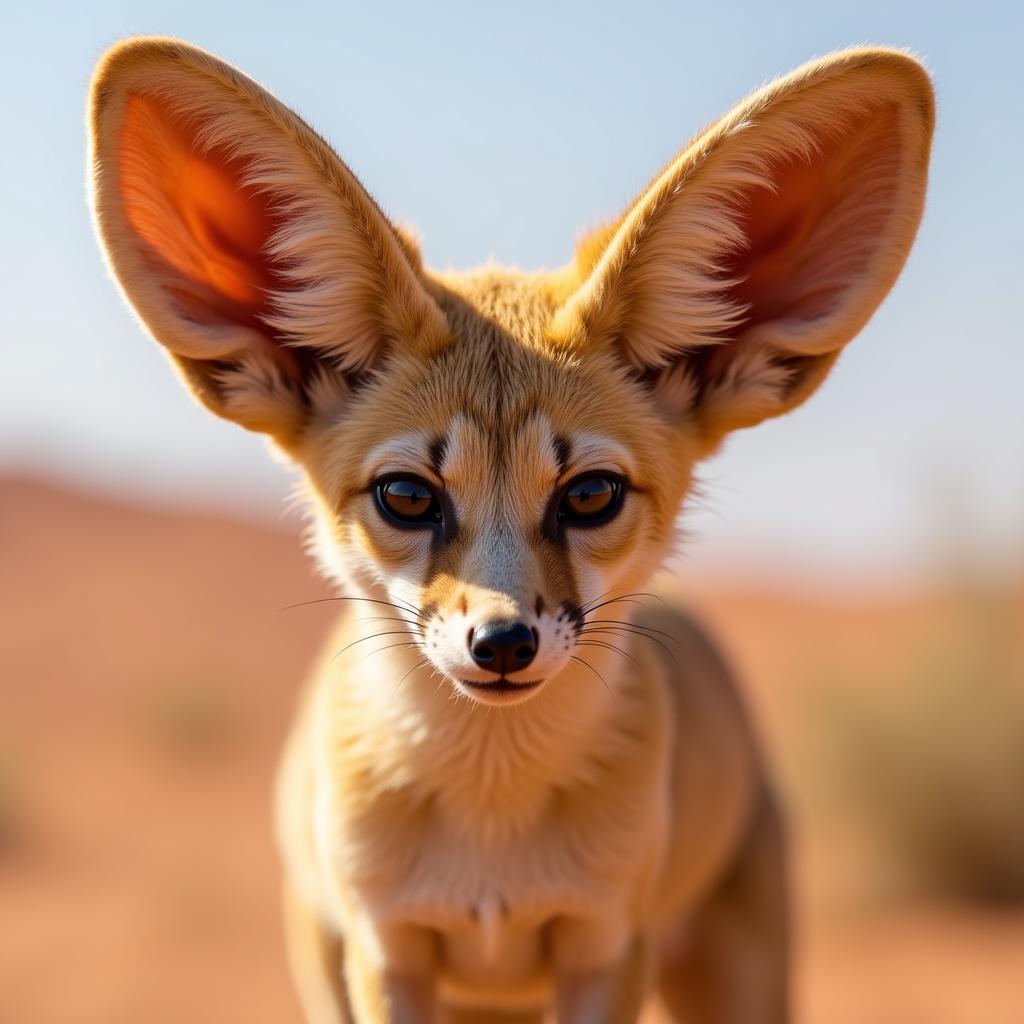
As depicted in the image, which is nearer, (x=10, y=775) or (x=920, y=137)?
(x=920, y=137)

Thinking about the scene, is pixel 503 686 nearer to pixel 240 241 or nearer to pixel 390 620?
pixel 390 620

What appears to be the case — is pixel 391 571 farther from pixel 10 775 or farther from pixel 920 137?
pixel 10 775

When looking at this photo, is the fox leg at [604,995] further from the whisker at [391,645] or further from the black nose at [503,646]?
the black nose at [503,646]

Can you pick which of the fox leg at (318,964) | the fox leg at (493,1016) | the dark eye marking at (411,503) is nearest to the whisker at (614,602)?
the dark eye marking at (411,503)

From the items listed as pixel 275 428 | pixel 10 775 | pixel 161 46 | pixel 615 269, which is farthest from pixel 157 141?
pixel 10 775

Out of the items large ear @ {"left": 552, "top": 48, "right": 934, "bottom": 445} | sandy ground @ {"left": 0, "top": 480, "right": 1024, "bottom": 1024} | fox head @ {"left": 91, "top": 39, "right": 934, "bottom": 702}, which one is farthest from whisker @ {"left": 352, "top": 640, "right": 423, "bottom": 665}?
sandy ground @ {"left": 0, "top": 480, "right": 1024, "bottom": 1024}

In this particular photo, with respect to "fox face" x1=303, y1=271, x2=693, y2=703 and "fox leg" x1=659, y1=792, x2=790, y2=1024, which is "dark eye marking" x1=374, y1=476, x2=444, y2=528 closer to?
"fox face" x1=303, y1=271, x2=693, y2=703

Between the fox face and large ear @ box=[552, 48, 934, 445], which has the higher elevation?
large ear @ box=[552, 48, 934, 445]
